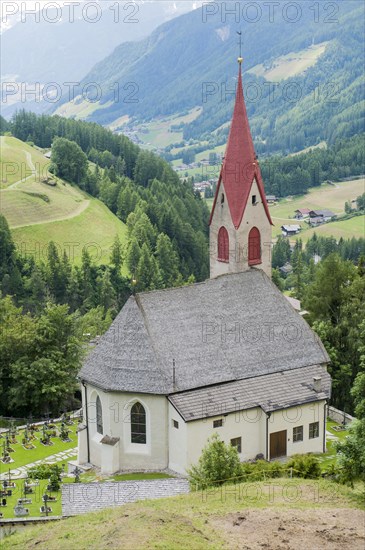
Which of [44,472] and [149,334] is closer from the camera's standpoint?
[44,472]

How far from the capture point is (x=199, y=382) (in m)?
47.4

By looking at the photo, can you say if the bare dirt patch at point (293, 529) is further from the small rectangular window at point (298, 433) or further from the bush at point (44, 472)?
the bush at point (44, 472)

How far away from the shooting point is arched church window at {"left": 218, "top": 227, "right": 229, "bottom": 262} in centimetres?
5922

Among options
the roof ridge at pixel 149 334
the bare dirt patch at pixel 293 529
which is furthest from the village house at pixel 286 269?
the bare dirt patch at pixel 293 529

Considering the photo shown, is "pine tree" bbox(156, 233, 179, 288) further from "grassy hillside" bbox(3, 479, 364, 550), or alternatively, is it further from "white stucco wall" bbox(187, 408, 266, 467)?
"grassy hillside" bbox(3, 479, 364, 550)

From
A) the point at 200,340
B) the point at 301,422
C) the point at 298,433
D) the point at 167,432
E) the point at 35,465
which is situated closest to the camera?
the point at 167,432

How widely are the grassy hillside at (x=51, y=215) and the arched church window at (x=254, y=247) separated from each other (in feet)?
203

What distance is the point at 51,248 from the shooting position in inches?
4363

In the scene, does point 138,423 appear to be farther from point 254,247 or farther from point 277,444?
point 254,247

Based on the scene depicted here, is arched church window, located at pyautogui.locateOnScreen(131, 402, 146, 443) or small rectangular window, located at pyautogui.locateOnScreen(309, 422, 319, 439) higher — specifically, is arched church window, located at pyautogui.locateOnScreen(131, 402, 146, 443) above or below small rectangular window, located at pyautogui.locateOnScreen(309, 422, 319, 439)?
above

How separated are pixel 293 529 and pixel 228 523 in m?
2.64

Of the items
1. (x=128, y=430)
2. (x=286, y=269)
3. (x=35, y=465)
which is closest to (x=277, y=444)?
(x=128, y=430)

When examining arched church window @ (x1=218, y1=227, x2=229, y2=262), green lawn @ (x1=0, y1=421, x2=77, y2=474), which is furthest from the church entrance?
arched church window @ (x1=218, y1=227, x2=229, y2=262)

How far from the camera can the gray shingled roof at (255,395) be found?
46.4m
